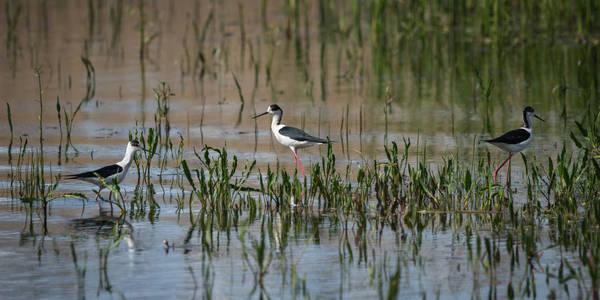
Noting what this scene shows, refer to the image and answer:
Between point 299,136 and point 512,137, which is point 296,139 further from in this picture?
point 512,137

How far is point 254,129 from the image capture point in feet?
40.0

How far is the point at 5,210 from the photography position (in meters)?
8.16

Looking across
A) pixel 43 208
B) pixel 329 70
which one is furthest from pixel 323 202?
pixel 329 70

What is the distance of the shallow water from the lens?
246 inches

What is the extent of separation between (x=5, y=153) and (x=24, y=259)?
4.04 metres

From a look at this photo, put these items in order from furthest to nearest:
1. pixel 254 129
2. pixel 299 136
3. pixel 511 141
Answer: pixel 254 129 → pixel 299 136 → pixel 511 141

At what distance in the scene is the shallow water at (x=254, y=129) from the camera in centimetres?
624

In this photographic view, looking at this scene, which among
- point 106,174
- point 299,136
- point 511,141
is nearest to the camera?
point 106,174

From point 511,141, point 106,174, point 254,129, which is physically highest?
point 254,129

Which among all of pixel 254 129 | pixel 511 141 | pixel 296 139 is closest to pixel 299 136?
pixel 296 139

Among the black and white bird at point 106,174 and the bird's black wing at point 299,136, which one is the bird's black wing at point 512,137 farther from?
the black and white bird at point 106,174

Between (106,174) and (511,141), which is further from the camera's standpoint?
(511,141)

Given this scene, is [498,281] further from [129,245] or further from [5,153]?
[5,153]

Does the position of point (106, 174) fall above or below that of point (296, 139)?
below
